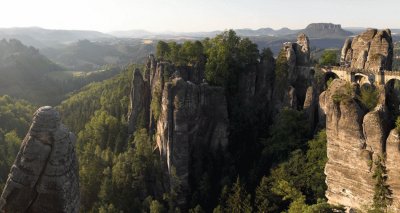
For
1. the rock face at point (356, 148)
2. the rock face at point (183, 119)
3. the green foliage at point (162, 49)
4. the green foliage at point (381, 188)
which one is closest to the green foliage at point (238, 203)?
the rock face at point (183, 119)

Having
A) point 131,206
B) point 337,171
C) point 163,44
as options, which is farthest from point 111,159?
point 337,171

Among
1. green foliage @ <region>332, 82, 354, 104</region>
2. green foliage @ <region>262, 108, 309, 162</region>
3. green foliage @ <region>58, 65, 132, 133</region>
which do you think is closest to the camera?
green foliage @ <region>332, 82, 354, 104</region>

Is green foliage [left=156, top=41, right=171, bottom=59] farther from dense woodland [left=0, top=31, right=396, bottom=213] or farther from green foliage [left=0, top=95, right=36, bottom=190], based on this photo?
green foliage [left=0, top=95, right=36, bottom=190]

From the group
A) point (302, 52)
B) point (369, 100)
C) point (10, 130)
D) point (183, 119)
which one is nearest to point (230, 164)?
point (183, 119)

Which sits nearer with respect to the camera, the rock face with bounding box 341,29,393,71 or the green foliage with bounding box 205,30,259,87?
the rock face with bounding box 341,29,393,71

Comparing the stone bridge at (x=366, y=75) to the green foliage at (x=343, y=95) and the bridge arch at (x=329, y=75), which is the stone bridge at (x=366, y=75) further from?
the green foliage at (x=343, y=95)

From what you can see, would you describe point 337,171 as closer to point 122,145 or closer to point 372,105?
point 372,105

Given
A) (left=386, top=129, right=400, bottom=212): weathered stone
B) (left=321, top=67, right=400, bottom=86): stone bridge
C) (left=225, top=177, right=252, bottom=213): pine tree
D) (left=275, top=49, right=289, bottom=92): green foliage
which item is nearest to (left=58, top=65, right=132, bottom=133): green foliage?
(left=275, top=49, right=289, bottom=92): green foliage
